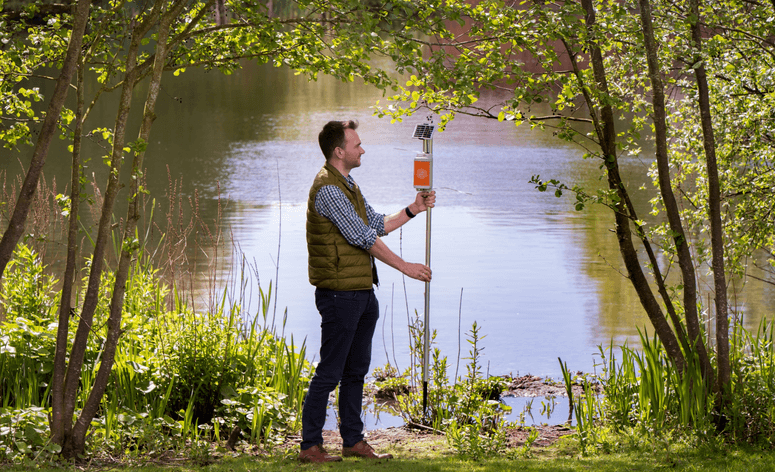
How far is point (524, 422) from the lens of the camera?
570 cm

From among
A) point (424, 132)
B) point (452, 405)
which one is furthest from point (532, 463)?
point (424, 132)

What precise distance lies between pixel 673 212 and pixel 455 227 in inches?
362

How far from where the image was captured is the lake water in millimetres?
8578

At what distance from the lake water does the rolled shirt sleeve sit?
0.83 m

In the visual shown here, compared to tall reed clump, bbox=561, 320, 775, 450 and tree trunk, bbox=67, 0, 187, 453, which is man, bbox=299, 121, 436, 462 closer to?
tree trunk, bbox=67, 0, 187, 453

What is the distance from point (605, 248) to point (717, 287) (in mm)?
A: 7759

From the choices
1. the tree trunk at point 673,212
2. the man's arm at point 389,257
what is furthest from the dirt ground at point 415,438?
the man's arm at point 389,257

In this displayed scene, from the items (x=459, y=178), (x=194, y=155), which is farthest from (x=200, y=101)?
(x=459, y=178)

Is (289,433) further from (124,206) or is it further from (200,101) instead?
(200,101)

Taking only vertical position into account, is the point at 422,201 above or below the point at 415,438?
above

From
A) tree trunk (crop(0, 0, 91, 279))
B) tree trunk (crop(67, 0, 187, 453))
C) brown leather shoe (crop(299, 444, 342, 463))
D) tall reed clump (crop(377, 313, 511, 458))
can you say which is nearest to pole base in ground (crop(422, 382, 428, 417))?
tall reed clump (crop(377, 313, 511, 458))

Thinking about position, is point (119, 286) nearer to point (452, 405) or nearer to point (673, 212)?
point (452, 405)

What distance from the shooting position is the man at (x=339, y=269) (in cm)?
417

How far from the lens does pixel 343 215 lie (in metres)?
4.15
